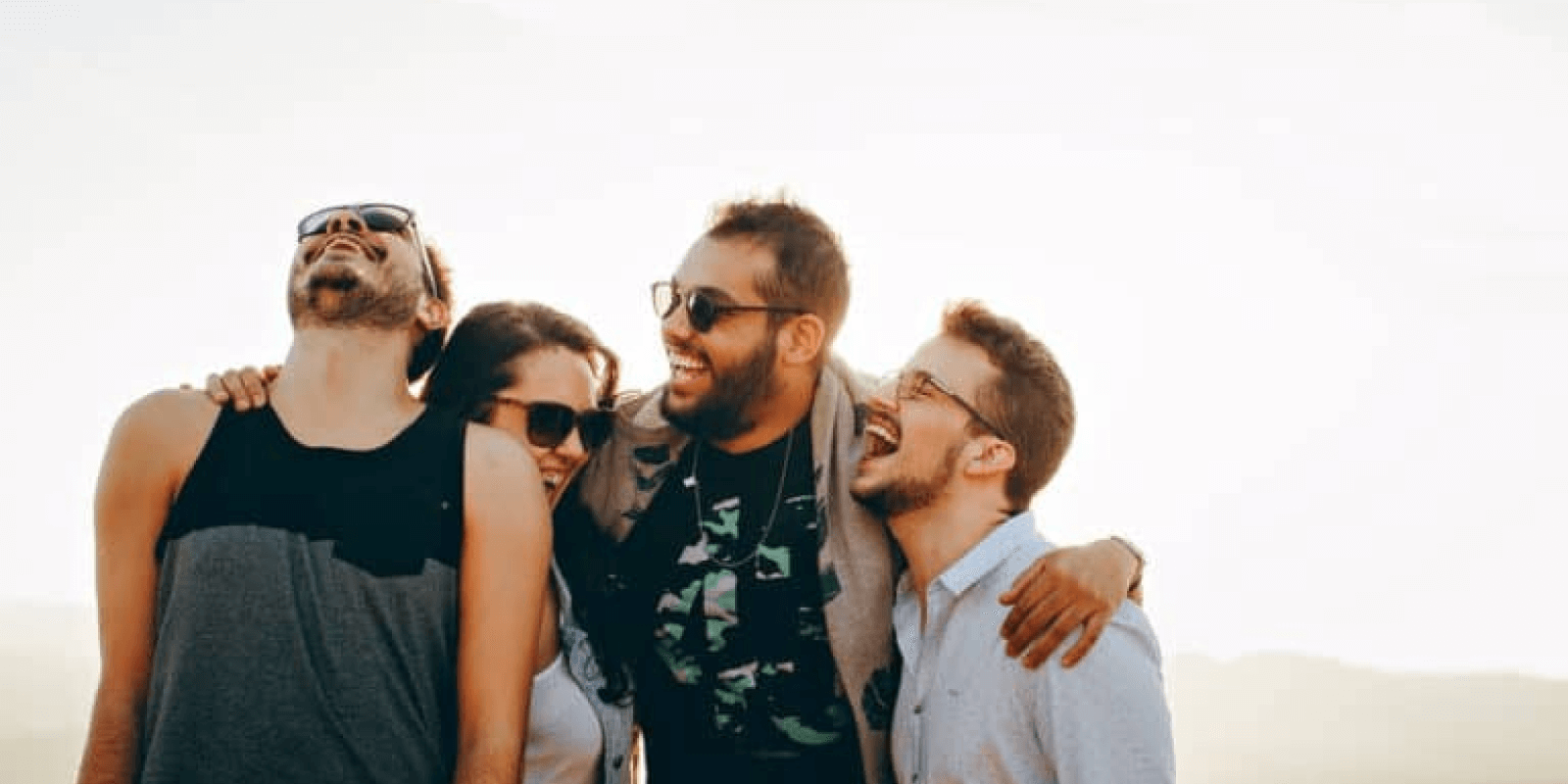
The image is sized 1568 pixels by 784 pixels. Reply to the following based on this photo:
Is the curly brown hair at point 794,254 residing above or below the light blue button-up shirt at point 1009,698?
above

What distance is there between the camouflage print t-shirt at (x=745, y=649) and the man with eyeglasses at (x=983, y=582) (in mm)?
427

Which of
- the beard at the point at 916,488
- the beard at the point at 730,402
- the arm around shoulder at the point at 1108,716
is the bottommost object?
the arm around shoulder at the point at 1108,716

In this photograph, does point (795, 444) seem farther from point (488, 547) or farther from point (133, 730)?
point (133, 730)

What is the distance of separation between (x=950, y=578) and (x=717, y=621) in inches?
42.0

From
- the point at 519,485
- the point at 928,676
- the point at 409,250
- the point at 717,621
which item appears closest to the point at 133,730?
the point at 519,485

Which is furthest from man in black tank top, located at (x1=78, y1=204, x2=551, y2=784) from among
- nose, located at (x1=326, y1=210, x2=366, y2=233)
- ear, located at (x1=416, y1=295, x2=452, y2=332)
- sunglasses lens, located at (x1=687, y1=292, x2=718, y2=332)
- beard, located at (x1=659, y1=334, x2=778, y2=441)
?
sunglasses lens, located at (x1=687, y1=292, x2=718, y2=332)

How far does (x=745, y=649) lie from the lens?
495cm

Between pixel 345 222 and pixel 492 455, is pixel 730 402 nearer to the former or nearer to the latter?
pixel 492 455

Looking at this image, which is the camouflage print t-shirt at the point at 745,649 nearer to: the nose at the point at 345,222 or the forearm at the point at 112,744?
the nose at the point at 345,222

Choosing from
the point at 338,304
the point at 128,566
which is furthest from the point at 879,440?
the point at 128,566

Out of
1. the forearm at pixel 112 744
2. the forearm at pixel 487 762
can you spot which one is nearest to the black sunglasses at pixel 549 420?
the forearm at pixel 487 762

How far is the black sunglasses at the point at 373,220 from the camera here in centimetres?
427

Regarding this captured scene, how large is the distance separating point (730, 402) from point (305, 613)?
2049 millimetres

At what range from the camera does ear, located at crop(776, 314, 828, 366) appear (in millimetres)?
5434
